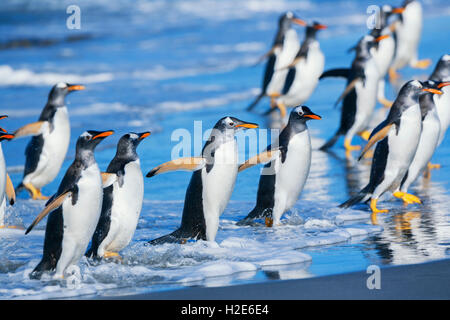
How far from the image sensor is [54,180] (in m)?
8.81

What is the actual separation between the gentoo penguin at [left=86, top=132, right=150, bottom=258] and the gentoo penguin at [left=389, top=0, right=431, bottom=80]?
827 cm

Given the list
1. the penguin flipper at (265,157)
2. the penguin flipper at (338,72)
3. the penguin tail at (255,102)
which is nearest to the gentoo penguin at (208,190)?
the penguin flipper at (265,157)

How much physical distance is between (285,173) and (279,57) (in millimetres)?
5931

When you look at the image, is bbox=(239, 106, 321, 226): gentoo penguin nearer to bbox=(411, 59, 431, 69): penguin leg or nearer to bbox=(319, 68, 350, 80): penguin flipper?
bbox=(319, 68, 350, 80): penguin flipper

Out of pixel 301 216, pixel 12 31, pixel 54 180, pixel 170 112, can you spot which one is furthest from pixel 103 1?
pixel 301 216

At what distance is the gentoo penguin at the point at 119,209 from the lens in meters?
5.41

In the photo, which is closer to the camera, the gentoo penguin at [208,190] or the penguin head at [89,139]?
the penguin head at [89,139]

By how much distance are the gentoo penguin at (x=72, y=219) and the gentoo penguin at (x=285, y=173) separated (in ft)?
5.24

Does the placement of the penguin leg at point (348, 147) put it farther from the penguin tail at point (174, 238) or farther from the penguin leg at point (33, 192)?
the penguin tail at point (174, 238)

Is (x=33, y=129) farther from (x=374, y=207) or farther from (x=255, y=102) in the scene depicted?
(x=255, y=102)

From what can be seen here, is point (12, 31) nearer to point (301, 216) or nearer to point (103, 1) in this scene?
point (103, 1)

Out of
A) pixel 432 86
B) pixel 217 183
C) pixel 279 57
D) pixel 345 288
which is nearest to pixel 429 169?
pixel 432 86

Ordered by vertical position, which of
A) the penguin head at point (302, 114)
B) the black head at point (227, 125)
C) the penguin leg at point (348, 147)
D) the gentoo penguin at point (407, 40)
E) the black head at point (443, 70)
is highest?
the gentoo penguin at point (407, 40)

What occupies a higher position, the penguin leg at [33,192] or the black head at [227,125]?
the black head at [227,125]
